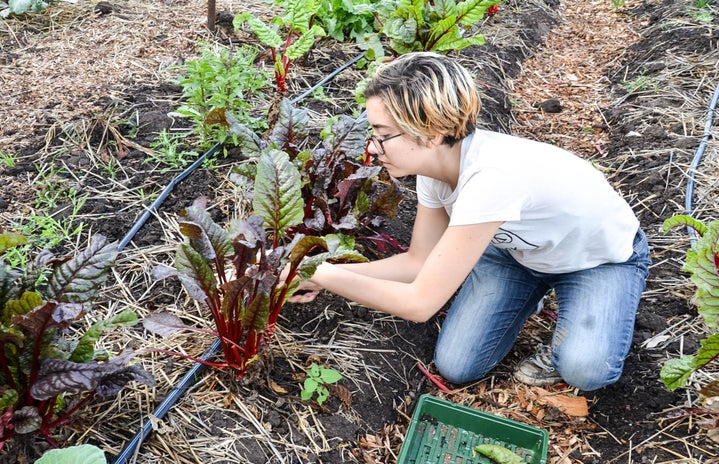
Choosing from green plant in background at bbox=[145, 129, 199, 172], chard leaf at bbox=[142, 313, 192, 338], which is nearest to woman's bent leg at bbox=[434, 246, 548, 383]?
chard leaf at bbox=[142, 313, 192, 338]

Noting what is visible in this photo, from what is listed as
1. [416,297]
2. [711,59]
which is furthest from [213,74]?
[711,59]

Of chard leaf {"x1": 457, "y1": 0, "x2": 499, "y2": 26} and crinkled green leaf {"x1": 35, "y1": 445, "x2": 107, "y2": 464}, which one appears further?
chard leaf {"x1": 457, "y1": 0, "x2": 499, "y2": 26}

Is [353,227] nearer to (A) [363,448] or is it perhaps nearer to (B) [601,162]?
(A) [363,448]

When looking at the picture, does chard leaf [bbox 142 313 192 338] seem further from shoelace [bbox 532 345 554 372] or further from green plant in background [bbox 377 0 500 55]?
green plant in background [bbox 377 0 500 55]

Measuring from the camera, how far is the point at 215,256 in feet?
6.70

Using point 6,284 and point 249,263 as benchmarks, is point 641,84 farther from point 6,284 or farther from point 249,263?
point 6,284

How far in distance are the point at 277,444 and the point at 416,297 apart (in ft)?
2.25

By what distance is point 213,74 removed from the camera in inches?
123

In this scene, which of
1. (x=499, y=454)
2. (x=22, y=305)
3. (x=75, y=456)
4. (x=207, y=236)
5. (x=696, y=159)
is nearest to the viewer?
(x=75, y=456)

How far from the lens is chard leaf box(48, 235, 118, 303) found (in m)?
1.89

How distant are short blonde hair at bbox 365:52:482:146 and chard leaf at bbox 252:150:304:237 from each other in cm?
40

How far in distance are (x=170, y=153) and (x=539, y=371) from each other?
6.78 feet

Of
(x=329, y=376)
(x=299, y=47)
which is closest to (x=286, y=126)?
(x=299, y=47)

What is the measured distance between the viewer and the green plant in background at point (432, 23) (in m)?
3.77
